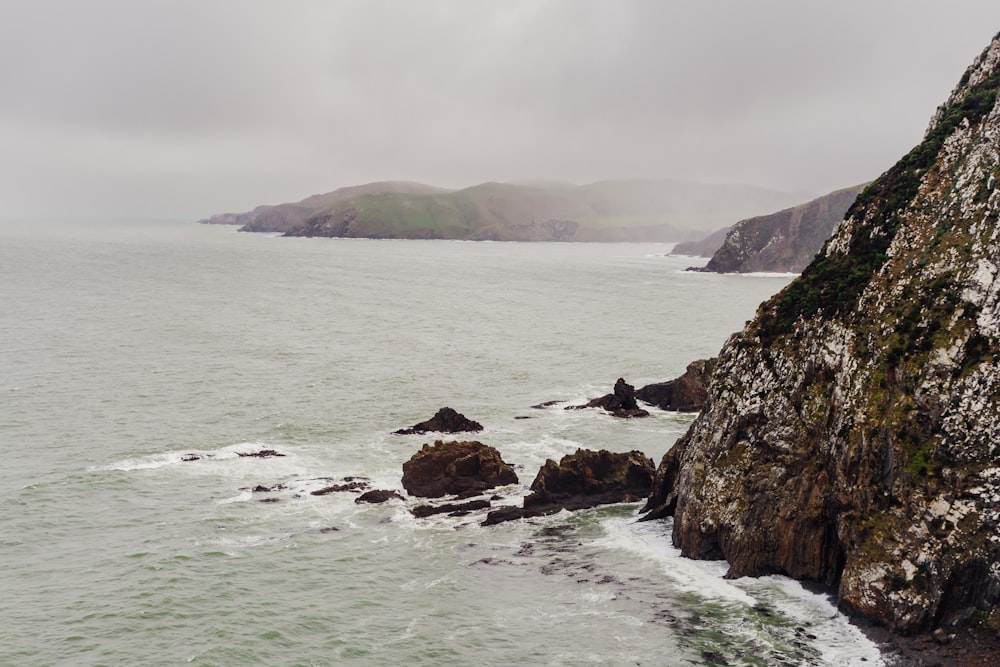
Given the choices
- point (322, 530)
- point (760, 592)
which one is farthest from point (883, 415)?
point (322, 530)

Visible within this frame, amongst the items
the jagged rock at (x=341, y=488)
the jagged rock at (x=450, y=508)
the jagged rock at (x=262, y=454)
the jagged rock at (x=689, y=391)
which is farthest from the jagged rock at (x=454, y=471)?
the jagged rock at (x=689, y=391)

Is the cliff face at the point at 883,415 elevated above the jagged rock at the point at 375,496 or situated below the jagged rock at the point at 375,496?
above

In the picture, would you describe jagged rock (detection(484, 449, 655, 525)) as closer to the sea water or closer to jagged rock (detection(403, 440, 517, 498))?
the sea water

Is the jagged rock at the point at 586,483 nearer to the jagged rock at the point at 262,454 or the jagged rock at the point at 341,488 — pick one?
the jagged rock at the point at 341,488

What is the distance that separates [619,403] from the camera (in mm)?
66938

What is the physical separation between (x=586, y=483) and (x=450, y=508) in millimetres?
8629

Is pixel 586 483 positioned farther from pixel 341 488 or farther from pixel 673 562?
pixel 341 488

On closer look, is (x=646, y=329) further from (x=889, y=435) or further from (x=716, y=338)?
(x=889, y=435)

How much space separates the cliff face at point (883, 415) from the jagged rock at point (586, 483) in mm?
3667

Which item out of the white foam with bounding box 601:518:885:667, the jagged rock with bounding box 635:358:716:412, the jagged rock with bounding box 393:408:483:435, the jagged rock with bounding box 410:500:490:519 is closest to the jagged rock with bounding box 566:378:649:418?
the jagged rock with bounding box 635:358:716:412

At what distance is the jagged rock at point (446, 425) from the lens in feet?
199

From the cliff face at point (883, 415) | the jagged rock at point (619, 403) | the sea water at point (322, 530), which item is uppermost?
the cliff face at point (883, 415)

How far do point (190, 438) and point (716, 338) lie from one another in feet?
232

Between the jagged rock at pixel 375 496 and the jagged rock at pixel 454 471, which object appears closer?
the jagged rock at pixel 375 496
